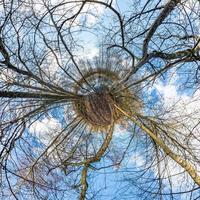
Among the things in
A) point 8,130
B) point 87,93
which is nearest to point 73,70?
point 87,93

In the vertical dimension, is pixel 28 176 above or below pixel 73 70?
below

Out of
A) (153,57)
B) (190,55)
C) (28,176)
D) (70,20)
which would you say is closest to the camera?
(190,55)

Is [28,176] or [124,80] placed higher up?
[124,80]

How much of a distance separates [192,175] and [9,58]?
386 centimetres

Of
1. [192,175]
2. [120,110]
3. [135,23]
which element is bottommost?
[192,175]

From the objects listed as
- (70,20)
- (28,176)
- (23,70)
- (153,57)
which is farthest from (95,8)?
(28,176)

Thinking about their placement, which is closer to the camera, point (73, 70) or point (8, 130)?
point (8, 130)

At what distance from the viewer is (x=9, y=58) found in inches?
345

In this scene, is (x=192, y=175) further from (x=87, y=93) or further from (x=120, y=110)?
(x=87, y=93)

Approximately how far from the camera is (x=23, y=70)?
9430 mm

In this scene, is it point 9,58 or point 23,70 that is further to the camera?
point 23,70

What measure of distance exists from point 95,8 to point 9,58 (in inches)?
76.8

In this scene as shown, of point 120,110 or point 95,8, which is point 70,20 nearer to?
point 95,8

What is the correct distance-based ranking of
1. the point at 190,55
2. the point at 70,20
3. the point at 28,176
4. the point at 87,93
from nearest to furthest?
the point at 190,55 → the point at 70,20 → the point at 28,176 → the point at 87,93
